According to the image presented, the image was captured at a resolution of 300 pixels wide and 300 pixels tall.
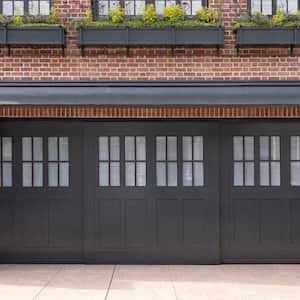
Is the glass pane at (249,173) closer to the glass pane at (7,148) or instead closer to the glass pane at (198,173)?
the glass pane at (198,173)

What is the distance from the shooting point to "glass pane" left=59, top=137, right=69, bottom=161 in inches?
394

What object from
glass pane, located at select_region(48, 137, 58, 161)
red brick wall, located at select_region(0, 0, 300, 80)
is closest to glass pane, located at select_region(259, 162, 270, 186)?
red brick wall, located at select_region(0, 0, 300, 80)

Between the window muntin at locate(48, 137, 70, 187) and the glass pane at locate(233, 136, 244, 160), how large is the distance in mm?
2921

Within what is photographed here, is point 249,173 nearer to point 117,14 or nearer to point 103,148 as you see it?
point 103,148

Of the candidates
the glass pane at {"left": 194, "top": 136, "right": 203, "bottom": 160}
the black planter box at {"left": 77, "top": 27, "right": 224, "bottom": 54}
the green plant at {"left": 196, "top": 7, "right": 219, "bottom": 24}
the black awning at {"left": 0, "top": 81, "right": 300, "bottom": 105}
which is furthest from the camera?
the glass pane at {"left": 194, "top": 136, "right": 203, "bottom": 160}

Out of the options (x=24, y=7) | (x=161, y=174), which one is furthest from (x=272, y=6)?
(x=24, y=7)

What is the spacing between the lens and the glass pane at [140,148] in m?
10.0

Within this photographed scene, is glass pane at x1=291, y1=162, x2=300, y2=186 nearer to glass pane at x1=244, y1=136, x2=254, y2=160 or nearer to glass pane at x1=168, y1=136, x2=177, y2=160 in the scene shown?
glass pane at x1=244, y1=136, x2=254, y2=160

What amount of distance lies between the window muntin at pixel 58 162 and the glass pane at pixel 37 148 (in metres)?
0.14

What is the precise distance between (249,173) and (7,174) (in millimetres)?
4226

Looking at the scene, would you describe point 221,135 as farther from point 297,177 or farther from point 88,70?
point 88,70

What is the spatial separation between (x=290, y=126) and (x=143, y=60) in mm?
2812

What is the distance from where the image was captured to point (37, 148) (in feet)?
33.0

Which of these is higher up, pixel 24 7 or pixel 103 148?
pixel 24 7
